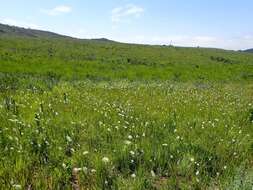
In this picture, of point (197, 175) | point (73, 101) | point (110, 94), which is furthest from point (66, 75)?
point (197, 175)

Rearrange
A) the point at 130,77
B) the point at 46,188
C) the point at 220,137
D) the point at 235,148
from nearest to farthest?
1. the point at 46,188
2. the point at 235,148
3. the point at 220,137
4. the point at 130,77

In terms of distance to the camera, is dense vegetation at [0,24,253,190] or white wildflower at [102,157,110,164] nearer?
dense vegetation at [0,24,253,190]

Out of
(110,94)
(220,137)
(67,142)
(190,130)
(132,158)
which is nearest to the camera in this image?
(132,158)

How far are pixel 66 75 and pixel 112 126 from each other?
54.7 ft

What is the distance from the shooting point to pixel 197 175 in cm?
678

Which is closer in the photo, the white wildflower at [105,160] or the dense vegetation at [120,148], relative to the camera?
the dense vegetation at [120,148]

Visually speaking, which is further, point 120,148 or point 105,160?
point 120,148

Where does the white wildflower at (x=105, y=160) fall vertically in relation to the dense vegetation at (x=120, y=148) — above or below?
above

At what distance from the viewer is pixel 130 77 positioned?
28375mm

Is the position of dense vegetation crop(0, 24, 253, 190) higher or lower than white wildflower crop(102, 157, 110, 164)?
lower

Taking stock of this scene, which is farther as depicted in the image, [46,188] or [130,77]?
[130,77]

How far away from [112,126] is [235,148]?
2809 millimetres

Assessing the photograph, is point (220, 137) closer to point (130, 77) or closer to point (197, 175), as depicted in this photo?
point (197, 175)

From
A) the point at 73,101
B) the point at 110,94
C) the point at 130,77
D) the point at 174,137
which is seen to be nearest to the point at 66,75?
the point at 130,77
